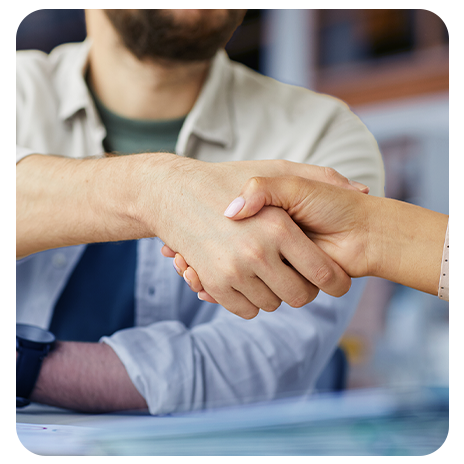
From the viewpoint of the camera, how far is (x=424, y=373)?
1089mm

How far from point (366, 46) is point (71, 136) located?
1914 millimetres

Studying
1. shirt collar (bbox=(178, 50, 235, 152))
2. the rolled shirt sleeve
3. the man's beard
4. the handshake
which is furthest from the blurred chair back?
the man's beard

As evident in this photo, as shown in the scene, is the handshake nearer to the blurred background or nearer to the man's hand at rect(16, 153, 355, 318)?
the man's hand at rect(16, 153, 355, 318)

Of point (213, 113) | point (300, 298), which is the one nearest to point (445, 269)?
point (300, 298)

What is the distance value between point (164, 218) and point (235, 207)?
9 centimetres

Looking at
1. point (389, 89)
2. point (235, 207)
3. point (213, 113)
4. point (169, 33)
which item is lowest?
point (235, 207)

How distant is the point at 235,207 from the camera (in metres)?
0.44

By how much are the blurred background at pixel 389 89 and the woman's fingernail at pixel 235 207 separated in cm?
94

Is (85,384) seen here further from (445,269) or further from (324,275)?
(445,269)

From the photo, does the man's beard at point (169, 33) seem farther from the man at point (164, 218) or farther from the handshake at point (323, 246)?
the handshake at point (323, 246)

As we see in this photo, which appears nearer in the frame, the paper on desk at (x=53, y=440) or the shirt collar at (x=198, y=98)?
the paper on desk at (x=53, y=440)

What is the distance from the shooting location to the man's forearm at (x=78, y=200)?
0.51 meters

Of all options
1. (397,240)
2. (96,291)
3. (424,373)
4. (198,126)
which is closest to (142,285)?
(96,291)

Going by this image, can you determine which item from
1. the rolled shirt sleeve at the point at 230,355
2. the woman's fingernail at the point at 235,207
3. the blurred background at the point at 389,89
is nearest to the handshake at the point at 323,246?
the woman's fingernail at the point at 235,207
